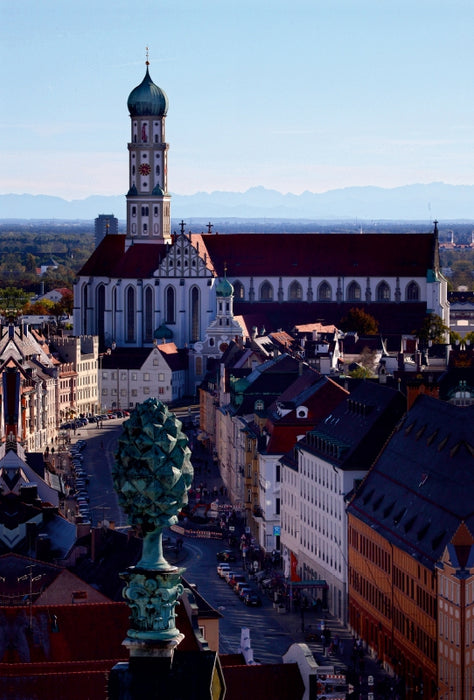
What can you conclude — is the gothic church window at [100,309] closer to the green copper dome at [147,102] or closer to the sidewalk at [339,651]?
the green copper dome at [147,102]

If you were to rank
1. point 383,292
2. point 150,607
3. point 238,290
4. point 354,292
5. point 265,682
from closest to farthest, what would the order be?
point 150,607
point 265,682
point 383,292
point 354,292
point 238,290

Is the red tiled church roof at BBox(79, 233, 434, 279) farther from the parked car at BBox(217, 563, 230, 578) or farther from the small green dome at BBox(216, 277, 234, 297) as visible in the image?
the parked car at BBox(217, 563, 230, 578)

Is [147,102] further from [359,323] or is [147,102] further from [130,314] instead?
[359,323]

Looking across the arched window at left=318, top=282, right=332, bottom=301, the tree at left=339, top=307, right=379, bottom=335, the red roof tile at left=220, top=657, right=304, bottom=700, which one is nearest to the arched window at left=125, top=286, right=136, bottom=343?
the arched window at left=318, top=282, right=332, bottom=301

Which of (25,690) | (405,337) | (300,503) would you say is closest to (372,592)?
(300,503)

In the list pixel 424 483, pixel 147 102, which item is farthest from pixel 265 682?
pixel 147 102

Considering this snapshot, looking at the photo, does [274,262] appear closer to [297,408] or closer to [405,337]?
[405,337]

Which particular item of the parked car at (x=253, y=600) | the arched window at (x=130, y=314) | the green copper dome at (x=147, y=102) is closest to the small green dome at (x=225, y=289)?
the arched window at (x=130, y=314)
